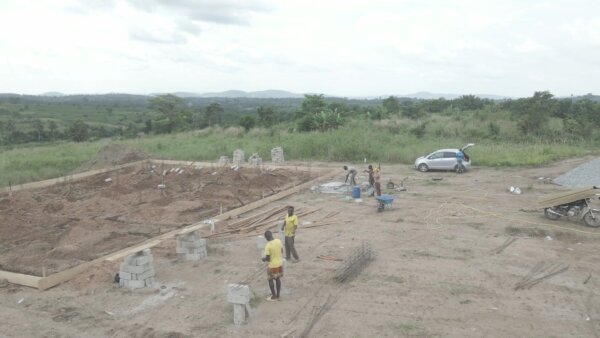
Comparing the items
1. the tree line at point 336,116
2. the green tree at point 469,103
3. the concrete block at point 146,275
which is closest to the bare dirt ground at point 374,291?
the concrete block at point 146,275

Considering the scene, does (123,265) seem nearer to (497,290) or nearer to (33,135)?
(497,290)

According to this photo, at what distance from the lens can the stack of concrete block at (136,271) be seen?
9852 millimetres

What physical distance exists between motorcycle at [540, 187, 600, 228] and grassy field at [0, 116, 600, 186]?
10.7m

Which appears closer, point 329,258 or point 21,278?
point 21,278

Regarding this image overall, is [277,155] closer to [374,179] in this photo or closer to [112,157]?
[112,157]

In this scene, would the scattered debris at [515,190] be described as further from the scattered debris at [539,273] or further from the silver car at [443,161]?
the scattered debris at [539,273]

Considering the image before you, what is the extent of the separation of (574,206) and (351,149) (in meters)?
15.4

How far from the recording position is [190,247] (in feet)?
37.5

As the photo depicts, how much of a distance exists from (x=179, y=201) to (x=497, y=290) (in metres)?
11.1

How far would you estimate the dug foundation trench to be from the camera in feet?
33.9

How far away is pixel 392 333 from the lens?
25.4 feet

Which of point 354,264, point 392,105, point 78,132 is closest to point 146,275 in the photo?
point 354,264

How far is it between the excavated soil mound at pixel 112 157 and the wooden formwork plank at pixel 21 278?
15.6 metres

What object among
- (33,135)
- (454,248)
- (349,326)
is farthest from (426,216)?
(33,135)
